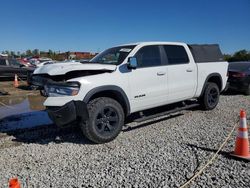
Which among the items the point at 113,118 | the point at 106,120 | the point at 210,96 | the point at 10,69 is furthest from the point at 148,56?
the point at 10,69

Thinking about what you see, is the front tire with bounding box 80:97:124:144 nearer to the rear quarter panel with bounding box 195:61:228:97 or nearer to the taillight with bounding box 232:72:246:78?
the rear quarter panel with bounding box 195:61:228:97

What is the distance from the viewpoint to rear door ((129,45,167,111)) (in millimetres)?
5480

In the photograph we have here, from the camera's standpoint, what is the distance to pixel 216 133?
5.48 m

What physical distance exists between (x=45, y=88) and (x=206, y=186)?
133 inches

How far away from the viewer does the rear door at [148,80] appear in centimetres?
548

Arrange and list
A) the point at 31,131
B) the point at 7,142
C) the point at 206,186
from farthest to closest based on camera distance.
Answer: the point at 31,131 → the point at 7,142 → the point at 206,186

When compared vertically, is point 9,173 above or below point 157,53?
below

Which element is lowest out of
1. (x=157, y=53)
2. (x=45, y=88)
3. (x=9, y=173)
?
(x=9, y=173)

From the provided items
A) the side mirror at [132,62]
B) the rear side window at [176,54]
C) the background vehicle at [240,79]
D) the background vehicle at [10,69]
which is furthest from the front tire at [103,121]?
the background vehicle at [10,69]

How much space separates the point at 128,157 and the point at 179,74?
2.85m

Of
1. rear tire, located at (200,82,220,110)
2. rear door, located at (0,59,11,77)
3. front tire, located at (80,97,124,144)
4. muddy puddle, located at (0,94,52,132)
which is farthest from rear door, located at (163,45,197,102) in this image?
rear door, located at (0,59,11,77)

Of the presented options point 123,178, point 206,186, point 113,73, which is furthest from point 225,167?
point 113,73

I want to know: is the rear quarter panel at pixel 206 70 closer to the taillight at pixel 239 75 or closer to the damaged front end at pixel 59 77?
the damaged front end at pixel 59 77

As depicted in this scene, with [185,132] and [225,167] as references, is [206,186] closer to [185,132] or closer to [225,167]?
[225,167]
